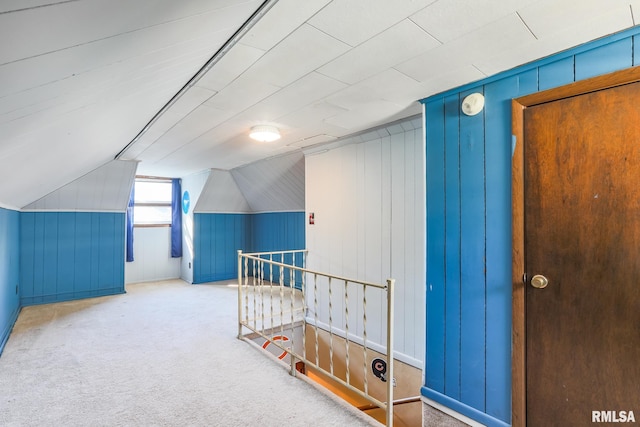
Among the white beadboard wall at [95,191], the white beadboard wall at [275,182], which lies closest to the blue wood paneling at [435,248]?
the white beadboard wall at [275,182]

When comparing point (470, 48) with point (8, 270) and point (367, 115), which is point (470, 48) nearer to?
point (367, 115)

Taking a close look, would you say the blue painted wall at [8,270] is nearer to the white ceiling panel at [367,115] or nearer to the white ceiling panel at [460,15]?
the white ceiling panel at [367,115]

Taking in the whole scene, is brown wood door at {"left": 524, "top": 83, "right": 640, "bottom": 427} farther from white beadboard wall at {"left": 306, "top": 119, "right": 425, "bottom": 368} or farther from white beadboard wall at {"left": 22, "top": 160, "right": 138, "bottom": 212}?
white beadboard wall at {"left": 22, "top": 160, "right": 138, "bottom": 212}

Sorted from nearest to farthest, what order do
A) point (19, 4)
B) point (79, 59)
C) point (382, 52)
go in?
1. point (19, 4)
2. point (79, 59)
3. point (382, 52)

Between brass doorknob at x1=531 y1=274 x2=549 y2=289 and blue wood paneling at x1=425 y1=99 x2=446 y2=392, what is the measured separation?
0.54 m

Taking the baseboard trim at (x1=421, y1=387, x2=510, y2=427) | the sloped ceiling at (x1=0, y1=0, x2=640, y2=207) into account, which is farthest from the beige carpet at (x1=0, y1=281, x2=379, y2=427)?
the sloped ceiling at (x1=0, y1=0, x2=640, y2=207)

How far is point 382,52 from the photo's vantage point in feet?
5.51

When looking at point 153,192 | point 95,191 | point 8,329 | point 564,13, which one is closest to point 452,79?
point 564,13

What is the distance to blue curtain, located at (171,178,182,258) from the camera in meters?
6.39

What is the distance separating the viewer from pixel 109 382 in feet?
7.98

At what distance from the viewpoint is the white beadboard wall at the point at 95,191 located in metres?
4.52

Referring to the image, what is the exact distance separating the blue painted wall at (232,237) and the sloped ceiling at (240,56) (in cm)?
327

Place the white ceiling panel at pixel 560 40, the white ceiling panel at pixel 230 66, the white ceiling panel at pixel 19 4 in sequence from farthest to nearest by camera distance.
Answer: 1. the white ceiling panel at pixel 230 66
2. the white ceiling panel at pixel 560 40
3. the white ceiling panel at pixel 19 4

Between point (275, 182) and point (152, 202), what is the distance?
285 cm
